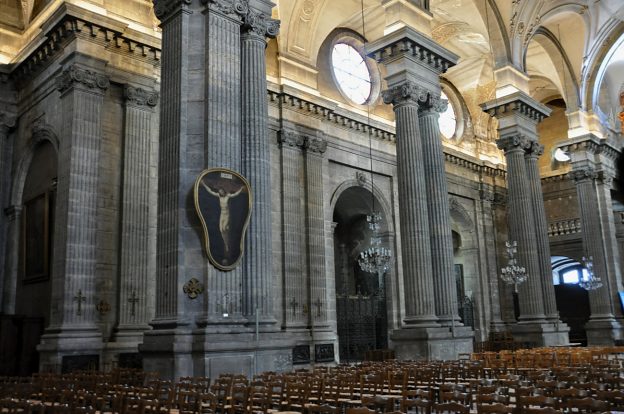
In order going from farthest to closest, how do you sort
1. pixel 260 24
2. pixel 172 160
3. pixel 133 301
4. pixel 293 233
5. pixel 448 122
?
pixel 448 122 < pixel 293 233 < pixel 133 301 < pixel 260 24 < pixel 172 160

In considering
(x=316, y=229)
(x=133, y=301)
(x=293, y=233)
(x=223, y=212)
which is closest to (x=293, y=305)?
(x=293, y=233)

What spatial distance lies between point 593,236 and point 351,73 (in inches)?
543

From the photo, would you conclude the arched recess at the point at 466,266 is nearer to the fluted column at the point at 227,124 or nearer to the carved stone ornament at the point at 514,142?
the carved stone ornament at the point at 514,142

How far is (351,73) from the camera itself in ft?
88.0

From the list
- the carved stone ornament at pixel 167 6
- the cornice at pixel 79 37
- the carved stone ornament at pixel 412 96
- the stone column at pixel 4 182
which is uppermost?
the cornice at pixel 79 37

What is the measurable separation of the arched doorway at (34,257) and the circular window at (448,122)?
1996 centimetres

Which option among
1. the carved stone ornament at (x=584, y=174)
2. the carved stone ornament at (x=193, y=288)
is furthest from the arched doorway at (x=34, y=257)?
the carved stone ornament at (x=584, y=174)

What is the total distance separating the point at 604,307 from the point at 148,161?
70.6 feet

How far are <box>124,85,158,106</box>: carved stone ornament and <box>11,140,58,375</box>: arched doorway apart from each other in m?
2.89

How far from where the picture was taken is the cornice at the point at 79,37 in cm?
1661

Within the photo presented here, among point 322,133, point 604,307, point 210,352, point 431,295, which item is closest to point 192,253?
point 210,352

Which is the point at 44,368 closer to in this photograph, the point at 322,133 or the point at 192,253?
the point at 192,253

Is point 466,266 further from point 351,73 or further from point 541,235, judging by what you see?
point 351,73

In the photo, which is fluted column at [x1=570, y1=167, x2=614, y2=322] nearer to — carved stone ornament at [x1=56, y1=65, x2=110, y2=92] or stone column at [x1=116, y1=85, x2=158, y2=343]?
stone column at [x1=116, y1=85, x2=158, y2=343]
